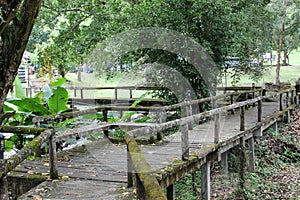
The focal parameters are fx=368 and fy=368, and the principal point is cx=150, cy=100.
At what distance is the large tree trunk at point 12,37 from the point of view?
2.83m

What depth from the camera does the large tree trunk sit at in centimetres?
283

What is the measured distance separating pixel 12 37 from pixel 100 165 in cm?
338

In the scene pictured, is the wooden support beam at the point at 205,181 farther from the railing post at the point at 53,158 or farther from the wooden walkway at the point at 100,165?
the railing post at the point at 53,158

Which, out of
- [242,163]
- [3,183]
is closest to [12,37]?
[3,183]

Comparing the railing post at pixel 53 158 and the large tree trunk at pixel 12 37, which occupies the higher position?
the large tree trunk at pixel 12 37

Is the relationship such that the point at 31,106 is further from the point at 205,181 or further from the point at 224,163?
the point at 224,163

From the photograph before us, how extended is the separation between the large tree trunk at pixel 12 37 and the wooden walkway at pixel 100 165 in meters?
2.02

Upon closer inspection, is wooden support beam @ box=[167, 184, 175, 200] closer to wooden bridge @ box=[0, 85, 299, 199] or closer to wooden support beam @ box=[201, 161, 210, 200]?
wooden bridge @ box=[0, 85, 299, 199]

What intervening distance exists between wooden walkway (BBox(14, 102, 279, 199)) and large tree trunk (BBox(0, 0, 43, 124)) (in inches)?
79.7

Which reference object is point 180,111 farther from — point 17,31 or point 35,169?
point 17,31

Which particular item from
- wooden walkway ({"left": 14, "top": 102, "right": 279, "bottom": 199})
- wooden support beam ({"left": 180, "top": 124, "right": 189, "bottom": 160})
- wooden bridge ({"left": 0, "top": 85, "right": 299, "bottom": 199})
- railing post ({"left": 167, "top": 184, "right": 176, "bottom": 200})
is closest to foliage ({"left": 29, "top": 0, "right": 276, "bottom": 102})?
wooden bridge ({"left": 0, "top": 85, "right": 299, "bottom": 199})

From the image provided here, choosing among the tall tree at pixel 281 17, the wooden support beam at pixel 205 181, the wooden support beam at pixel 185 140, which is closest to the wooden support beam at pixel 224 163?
the wooden support beam at pixel 205 181

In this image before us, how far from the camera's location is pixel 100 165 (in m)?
5.96

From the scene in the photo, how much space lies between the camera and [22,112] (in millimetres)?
7551
